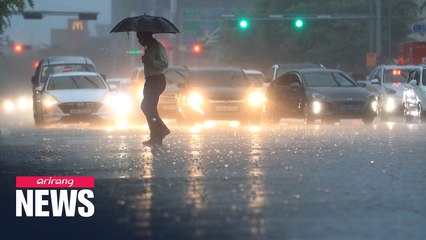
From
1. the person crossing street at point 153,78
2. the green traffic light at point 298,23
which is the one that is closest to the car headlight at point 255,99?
the person crossing street at point 153,78

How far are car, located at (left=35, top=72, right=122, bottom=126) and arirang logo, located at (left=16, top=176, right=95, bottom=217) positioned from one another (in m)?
18.7

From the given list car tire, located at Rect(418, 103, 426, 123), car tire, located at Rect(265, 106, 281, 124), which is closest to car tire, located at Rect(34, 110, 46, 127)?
car tire, located at Rect(265, 106, 281, 124)

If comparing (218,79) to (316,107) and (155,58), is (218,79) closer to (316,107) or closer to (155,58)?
(316,107)

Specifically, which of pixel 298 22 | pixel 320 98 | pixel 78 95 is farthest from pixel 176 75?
pixel 298 22

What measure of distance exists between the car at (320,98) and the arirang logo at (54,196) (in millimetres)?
17817

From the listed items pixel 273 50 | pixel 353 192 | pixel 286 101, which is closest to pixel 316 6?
pixel 273 50

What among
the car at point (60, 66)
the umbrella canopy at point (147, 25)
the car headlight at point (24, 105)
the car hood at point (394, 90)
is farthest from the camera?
the car headlight at point (24, 105)

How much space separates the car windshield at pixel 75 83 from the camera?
34.6 metres

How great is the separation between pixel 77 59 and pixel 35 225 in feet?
111

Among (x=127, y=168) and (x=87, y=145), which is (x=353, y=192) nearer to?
(x=127, y=168)

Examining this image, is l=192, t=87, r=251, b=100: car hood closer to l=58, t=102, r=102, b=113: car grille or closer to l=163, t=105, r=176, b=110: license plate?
l=58, t=102, r=102, b=113: car grille

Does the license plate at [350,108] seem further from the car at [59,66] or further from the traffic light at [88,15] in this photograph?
the traffic light at [88,15]

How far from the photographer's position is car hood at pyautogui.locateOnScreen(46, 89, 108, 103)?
32.7 m

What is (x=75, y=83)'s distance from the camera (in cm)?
3494
